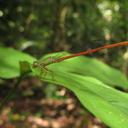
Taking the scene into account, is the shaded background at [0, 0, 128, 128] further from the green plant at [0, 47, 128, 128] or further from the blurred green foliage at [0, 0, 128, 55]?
the green plant at [0, 47, 128, 128]

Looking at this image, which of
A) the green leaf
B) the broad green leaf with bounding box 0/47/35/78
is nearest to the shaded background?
the broad green leaf with bounding box 0/47/35/78

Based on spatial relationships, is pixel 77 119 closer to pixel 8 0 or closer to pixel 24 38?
pixel 24 38

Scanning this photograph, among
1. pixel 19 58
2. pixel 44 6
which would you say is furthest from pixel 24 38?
pixel 19 58

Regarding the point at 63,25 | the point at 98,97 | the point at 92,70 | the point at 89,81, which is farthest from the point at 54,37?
the point at 98,97

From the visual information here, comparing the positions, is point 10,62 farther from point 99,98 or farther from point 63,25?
point 63,25

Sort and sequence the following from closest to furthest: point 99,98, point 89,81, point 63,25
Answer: point 99,98 → point 89,81 → point 63,25
